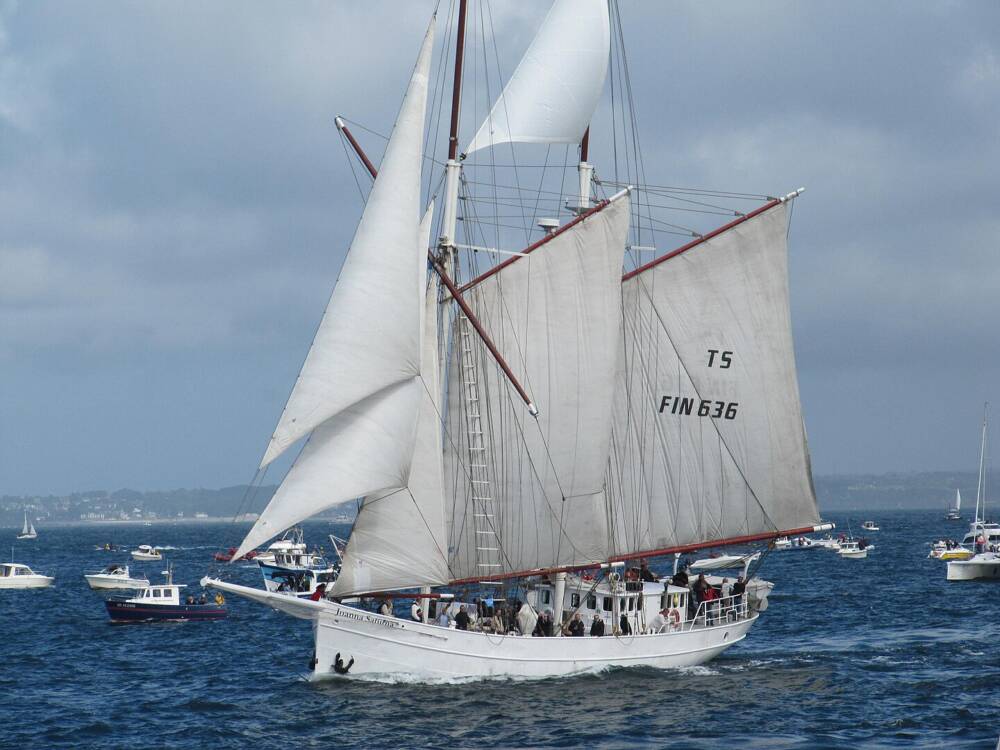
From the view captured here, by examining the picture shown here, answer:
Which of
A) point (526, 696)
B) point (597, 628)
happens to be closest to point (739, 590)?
point (597, 628)

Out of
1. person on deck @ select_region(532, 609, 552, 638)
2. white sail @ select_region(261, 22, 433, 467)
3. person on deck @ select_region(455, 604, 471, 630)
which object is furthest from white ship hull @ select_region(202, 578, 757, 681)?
white sail @ select_region(261, 22, 433, 467)

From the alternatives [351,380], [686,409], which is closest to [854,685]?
[686,409]

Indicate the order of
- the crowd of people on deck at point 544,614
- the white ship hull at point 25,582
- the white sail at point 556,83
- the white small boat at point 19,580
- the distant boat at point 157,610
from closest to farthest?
the crowd of people on deck at point 544,614
the white sail at point 556,83
the distant boat at point 157,610
the white ship hull at point 25,582
the white small boat at point 19,580

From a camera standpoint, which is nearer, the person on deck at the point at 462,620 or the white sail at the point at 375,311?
the white sail at the point at 375,311

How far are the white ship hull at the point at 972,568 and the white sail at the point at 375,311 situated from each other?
62.8 meters

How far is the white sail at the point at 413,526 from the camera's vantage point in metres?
43.7

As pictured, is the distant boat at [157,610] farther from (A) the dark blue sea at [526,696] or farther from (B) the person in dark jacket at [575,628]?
(B) the person in dark jacket at [575,628]

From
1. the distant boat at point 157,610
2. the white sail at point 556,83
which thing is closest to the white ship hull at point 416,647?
the white sail at point 556,83

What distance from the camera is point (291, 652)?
58.8 m

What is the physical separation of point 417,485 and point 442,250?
8584 millimetres

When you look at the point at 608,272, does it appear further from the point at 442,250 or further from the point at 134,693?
the point at 134,693

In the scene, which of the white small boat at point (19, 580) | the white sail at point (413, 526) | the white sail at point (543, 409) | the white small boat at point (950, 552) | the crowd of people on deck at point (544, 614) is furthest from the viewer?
the white small boat at point (950, 552)

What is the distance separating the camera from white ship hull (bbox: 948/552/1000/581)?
9319 centimetres

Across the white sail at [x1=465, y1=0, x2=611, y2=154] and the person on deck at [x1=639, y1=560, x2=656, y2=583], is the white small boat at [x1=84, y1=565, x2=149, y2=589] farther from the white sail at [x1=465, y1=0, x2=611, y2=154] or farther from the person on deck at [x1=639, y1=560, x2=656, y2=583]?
the white sail at [x1=465, y1=0, x2=611, y2=154]
